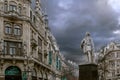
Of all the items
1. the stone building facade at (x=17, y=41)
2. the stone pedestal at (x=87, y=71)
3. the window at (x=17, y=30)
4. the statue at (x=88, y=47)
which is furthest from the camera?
the window at (x=17, y=30)

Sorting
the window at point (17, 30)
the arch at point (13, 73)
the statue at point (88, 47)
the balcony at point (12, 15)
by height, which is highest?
the balcony at point (12, 15)

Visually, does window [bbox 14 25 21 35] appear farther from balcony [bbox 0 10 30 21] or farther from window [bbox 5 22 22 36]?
balcony [bbox 0 10 30 21]

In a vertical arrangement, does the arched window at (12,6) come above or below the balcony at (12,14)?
above

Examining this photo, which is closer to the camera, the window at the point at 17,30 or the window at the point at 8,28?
the window at the point at 8,28

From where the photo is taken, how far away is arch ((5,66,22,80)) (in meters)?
48.4

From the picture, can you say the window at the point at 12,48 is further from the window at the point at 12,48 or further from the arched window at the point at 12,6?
the arched window at the point at 12,6

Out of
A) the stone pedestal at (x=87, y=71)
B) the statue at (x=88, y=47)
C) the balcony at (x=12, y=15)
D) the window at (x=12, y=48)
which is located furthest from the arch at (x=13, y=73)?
the stone pedestal at (x=87, y=71)

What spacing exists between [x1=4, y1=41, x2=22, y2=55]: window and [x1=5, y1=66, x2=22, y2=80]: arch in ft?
8.01

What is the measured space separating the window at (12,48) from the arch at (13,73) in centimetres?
244

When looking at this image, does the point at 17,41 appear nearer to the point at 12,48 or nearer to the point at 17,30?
the point at 12,48

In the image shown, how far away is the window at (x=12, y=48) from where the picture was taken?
48.6 metres

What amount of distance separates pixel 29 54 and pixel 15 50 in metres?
2.70

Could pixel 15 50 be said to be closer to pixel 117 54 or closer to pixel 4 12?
pixel 4 12

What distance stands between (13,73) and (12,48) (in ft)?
13.3
